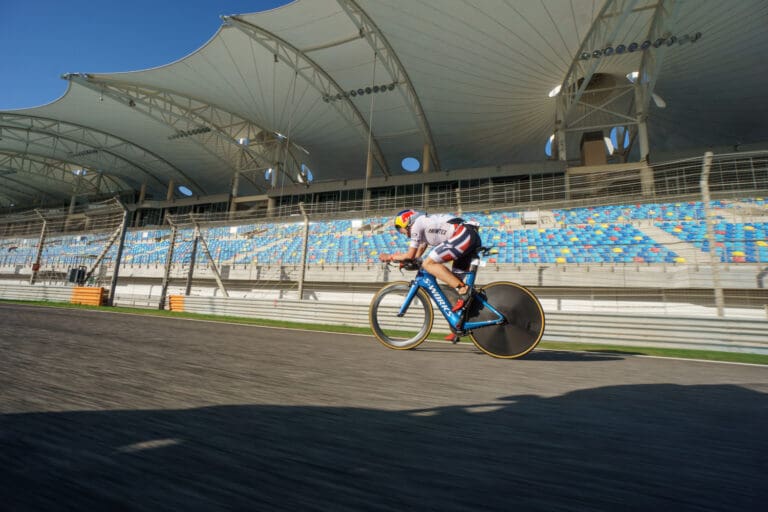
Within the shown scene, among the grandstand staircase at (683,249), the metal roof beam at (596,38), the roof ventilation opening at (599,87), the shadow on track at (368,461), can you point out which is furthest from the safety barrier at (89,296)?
the roof ventilation opening at (599,87)

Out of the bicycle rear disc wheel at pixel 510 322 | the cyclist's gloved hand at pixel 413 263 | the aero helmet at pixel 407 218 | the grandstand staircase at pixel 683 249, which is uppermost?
the grandstand staircase at pixel 683 249

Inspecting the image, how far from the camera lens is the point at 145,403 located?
108 cm

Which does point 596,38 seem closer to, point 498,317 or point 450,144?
point 450,144

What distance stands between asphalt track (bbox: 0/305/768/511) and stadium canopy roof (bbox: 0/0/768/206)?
1872 centimetres

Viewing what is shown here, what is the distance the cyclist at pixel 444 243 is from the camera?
3389 mm

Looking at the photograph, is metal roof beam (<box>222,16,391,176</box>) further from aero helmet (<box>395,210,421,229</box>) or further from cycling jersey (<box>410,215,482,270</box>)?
cycling jersey (<box>410,215,482,270</box>)

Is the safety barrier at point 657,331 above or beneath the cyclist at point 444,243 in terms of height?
beneath

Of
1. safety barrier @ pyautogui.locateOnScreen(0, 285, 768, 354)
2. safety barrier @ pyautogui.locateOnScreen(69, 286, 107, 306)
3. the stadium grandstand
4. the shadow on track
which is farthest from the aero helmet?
safety barrier @ pyautogui.locateOnScreen(69, 286, 107, 306)

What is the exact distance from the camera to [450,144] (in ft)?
85.8

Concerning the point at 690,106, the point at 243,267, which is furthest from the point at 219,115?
the point at 690,106

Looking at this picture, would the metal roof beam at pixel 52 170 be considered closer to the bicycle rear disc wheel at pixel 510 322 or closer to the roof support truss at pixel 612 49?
the roof support truss at pixel 612 49

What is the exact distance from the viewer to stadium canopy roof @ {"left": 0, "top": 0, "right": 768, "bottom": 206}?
52.0 feet

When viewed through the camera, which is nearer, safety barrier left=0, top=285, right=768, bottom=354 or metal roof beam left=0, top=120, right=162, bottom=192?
safety barrier left=0, top=285, right=768, bottom=354

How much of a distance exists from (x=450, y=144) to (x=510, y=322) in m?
25.3
